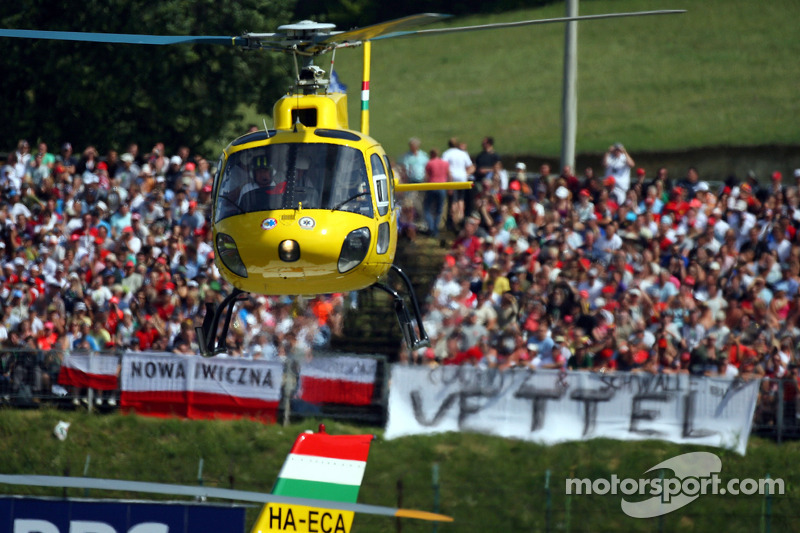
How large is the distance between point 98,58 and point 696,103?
20.8 m

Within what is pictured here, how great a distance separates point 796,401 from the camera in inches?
635

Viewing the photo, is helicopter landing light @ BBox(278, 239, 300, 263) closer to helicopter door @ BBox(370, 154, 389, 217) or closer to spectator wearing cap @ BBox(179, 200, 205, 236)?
helicopter door @ BBox(370, 154, 389, 217)

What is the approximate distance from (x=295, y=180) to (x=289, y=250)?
0.73 metres

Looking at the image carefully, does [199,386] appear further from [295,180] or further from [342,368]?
[295,180]

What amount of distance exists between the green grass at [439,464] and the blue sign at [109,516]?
97.3 inches

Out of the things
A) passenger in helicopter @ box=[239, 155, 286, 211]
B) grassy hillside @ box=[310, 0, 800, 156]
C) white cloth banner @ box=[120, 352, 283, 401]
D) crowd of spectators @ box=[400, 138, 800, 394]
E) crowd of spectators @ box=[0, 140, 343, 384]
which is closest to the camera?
passenger in helicopter @ box=[239, 155, 286, 211]

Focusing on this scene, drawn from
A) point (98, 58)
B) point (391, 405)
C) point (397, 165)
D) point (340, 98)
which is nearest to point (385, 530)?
point (391, 405)

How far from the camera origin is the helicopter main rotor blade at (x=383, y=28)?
980 centimetres

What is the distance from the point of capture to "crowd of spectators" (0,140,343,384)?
19.1 m

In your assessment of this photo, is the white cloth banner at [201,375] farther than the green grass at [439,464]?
Yes

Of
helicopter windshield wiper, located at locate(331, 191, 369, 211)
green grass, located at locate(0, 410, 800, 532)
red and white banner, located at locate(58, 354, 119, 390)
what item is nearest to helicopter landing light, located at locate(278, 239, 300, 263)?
helicopter windshield wiper, located at locate(331, 191, 369, 211)

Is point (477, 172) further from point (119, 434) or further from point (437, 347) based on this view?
point (119, 434)

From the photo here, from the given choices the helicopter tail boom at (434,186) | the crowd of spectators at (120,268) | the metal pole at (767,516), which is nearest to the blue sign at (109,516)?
the helicopter tail boom at (434,186)

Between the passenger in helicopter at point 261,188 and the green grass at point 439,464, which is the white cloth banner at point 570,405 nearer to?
the green grass at point 439,464
